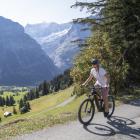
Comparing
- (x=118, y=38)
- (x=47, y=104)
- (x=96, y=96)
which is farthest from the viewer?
(x=47, y=104)

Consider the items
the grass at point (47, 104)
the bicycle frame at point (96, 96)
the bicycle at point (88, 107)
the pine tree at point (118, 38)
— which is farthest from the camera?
the grass at point (47, 104)

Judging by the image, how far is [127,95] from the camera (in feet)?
93.1

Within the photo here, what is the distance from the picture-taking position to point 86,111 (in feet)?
58.1

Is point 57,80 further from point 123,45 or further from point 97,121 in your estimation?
point 97,121

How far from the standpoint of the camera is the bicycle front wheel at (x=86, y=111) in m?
17.4

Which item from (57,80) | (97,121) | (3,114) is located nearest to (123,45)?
(97,121)

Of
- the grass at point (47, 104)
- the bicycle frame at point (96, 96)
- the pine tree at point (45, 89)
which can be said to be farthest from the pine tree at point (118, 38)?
the pine tree at point (45, 89)

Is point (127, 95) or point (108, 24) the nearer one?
point (127, 95)

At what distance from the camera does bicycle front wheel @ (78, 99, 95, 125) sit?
17.4 m

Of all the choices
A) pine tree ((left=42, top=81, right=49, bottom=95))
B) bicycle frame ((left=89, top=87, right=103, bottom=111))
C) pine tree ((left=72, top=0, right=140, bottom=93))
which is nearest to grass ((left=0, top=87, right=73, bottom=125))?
pine tree ((left=42, top=81, right=49, bottom=95))

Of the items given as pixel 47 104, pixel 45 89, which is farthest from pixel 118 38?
pixel 45 89

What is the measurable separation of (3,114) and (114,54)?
14214 cm

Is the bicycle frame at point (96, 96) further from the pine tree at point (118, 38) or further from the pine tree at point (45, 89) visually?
the pine tree at point (45, 89)

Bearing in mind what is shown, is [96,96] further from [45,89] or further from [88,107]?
[45,89]
